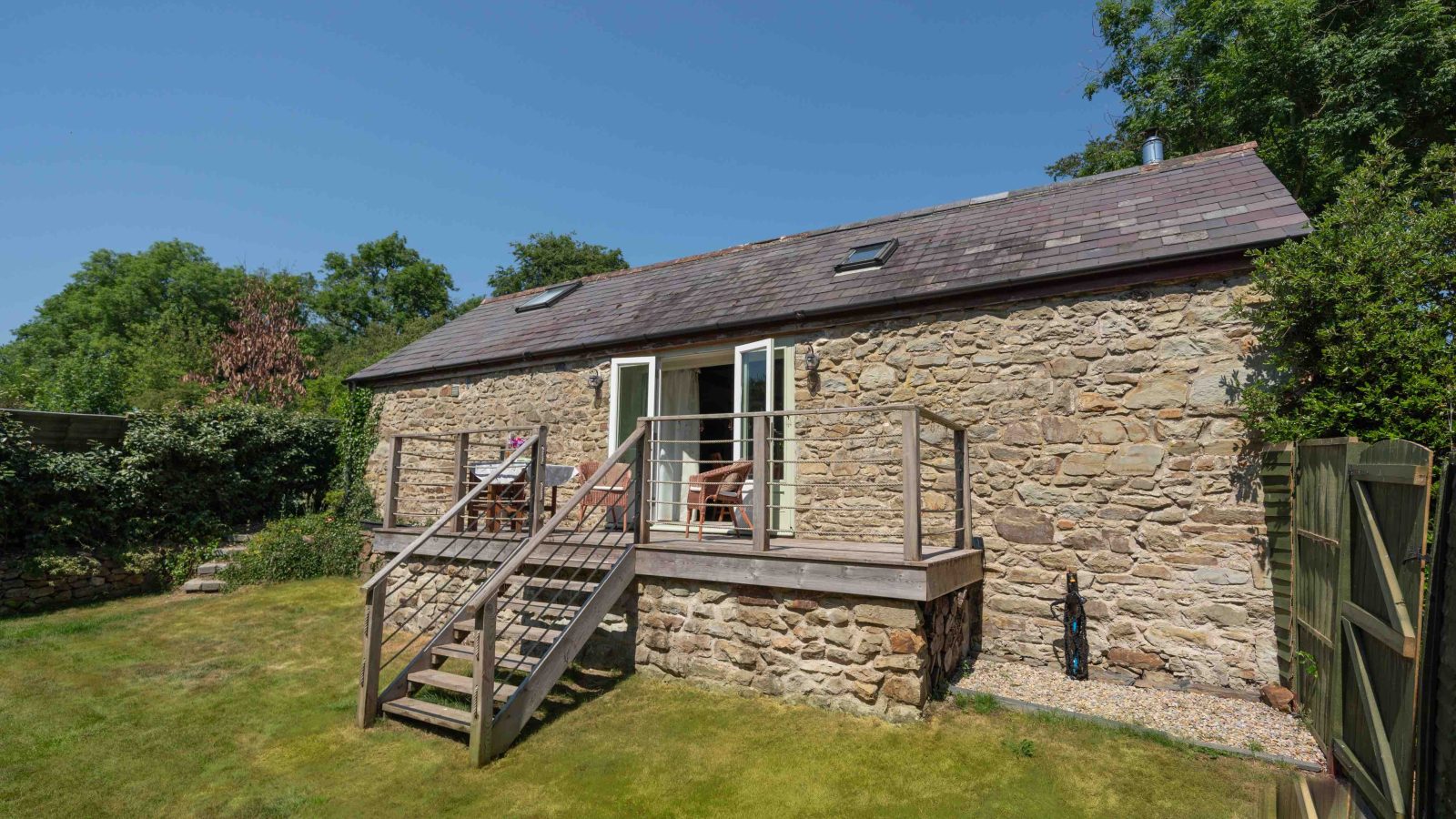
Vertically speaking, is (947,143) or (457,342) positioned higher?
(947,143)

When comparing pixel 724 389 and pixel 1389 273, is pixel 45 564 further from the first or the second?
pixel 1389 273

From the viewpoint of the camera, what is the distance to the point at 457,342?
1125cm

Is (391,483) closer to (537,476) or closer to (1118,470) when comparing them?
(537,476)

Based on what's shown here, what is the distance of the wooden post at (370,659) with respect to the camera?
4633 millimetres

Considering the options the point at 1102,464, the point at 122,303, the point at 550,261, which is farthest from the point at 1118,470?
the point at 122,303

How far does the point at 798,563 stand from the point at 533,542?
1900 mm

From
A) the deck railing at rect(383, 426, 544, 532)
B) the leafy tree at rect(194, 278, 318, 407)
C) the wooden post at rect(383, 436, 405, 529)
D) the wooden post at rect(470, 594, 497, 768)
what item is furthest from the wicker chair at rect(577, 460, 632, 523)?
the leafy tree at rect(194, 278, 318, 407)

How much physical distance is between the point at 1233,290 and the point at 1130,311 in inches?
27.4

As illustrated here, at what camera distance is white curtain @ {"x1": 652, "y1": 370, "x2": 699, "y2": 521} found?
761cm

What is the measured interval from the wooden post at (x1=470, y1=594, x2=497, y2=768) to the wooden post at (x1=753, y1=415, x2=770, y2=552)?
6.13 ft

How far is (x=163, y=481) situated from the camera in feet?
30.4

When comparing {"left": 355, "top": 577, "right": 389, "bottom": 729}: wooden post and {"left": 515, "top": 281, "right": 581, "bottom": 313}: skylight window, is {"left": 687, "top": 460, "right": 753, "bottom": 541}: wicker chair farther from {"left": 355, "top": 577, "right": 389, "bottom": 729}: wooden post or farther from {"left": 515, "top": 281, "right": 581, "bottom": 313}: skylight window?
{"left": 515, "top": 281, "right": 581, "bottom": 313}: skylight window

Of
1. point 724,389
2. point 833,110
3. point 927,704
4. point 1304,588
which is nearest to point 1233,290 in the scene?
point 1304,588

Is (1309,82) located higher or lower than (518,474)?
higher
